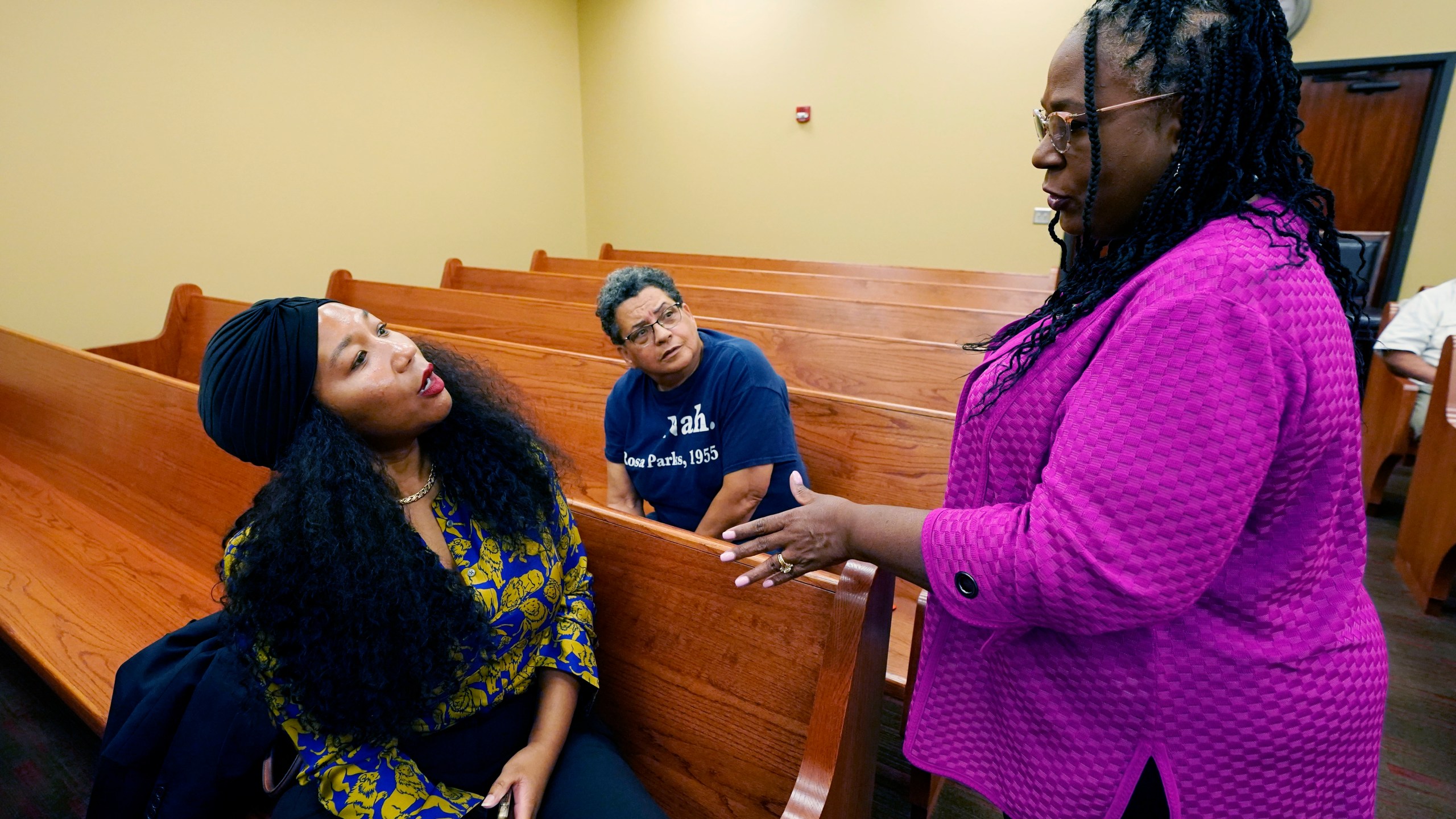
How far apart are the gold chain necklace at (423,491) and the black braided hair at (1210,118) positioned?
0.84m

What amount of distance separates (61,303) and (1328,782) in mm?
4594

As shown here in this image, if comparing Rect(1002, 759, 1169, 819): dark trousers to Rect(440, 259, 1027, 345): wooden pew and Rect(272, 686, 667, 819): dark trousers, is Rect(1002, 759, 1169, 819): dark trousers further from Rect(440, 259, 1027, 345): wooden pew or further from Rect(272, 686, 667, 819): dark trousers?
Rect(440, 259, 1027, 345): wooden pew

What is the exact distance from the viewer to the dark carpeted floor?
160cm

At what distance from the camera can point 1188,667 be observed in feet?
2.09

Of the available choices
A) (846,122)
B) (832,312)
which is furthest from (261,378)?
(846,122)

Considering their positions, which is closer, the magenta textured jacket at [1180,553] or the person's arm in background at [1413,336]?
the magenta textured jacket at [1180,553]

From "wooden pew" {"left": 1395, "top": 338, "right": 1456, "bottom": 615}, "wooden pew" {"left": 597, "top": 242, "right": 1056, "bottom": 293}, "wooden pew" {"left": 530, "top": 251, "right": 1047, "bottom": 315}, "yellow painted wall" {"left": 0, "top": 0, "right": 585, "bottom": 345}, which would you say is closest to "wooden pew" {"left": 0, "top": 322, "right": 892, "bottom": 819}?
"wooden pew" {"left": 530, "top": 251, "right": 1047, "bottom": 315}

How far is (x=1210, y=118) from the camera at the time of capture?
0.61 meters

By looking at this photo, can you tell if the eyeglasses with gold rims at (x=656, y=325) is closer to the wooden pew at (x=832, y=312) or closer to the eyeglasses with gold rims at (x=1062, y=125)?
the eyeglasses with gold rims at (x=1062, y=125)

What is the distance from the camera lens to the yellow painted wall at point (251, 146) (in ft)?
10.6

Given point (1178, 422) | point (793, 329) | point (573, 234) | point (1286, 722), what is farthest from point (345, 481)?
point (573, 234)

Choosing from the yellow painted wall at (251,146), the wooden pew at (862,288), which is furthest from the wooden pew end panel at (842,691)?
the yellow painted wall at (251,146)

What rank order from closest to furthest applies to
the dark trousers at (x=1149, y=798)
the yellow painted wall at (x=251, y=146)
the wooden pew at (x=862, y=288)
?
the dark trousers at (x=1149, y=798) → the wooden pew at (x=862, y=288) → the yellow painted wall at (x=251, y=146)

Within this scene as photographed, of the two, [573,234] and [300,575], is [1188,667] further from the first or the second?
[573,234]
